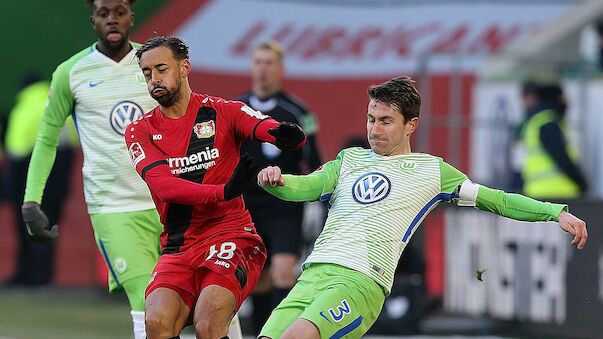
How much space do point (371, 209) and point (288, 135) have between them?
549 mm

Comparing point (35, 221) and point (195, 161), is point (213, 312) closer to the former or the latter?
point (195, 161)

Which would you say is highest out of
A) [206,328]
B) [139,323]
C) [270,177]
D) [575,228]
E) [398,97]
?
[398,97]

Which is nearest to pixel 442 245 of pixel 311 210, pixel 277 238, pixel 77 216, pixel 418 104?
pixel 311 210

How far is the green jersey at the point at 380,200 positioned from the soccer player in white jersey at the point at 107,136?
1437mm

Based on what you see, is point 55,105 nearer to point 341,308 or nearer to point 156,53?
point 156,53

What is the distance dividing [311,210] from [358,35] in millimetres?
5882

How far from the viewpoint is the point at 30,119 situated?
1695cm

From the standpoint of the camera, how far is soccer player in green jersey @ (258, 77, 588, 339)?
716 cm

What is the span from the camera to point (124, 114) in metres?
8.66

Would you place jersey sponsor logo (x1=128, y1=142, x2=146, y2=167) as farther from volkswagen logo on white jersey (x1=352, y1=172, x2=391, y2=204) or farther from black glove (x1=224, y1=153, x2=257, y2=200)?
volkswagen logo on white jersey (x1=352, y1=172, x2=391, y2=204)

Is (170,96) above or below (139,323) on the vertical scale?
above

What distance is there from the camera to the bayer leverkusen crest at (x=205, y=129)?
24.8ft

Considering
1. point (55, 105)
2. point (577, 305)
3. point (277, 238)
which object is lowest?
point (577, 305)

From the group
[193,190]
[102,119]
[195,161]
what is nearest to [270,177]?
[193,190]
